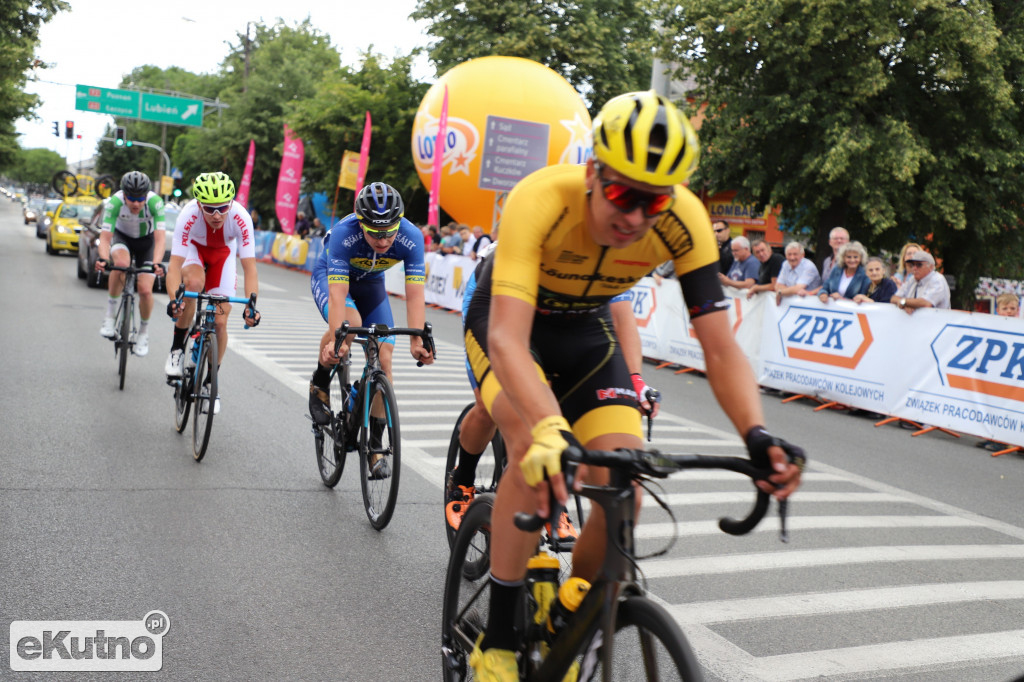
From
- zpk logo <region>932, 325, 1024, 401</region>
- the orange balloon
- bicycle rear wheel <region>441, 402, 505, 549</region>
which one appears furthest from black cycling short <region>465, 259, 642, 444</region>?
the orange balloon

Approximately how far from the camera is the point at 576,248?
3.08 meters

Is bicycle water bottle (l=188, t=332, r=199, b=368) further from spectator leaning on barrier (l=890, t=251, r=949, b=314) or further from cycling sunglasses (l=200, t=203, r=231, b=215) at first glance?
spectator leaning on barrier (l=890, t=251, r=949, b=314)

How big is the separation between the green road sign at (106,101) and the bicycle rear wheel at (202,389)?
49.6m

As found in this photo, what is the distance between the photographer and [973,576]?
5551 mm

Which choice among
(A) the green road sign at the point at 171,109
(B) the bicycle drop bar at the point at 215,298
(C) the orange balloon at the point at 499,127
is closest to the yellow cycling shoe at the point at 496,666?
(B) the bicycle drop bar at the point at 215,298

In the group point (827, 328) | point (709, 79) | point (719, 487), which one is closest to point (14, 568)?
point (719, 487)

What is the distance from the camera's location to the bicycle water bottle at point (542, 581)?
2908 mm

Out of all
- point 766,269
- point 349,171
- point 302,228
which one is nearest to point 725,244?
point 766,269

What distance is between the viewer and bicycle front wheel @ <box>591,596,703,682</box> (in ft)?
7.78

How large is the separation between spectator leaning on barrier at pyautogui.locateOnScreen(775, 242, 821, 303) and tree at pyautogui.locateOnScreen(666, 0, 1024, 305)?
21.7ft

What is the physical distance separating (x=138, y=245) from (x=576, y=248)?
9.19 m

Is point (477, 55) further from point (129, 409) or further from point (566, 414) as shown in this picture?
point (566, 414)

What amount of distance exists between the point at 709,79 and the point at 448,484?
1935 centimetres

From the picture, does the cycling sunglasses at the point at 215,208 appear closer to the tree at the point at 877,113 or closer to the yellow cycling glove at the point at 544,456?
the yellow cycling glove at the point at 544,456
